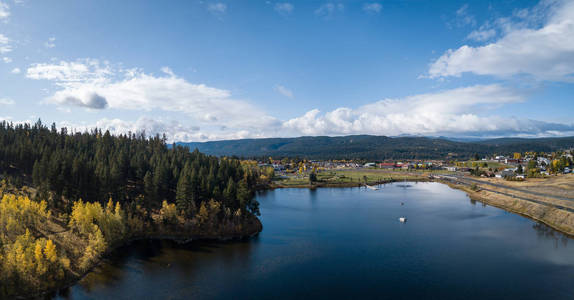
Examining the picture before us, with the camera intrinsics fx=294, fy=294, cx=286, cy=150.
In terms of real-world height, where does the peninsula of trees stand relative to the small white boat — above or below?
above

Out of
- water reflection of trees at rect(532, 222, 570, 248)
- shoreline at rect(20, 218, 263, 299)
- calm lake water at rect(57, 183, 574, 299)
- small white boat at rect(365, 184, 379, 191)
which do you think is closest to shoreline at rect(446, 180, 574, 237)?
water reflection of trees at rect(532, 222, 570, 248)

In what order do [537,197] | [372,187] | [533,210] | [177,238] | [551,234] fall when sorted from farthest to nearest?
[372,187] → [537,197] → [533,210] → [551,234] → [177,238]

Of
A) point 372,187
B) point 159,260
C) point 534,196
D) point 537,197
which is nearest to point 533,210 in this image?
point 537,197

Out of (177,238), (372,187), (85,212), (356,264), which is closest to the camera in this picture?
(356,264)

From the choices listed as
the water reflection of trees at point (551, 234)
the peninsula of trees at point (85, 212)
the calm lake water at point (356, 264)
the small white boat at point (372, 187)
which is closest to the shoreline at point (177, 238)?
the peninsula of trees at point (85, 212)

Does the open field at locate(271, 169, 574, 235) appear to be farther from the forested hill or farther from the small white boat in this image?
the forested hill

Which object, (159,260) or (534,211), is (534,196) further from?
(159,260)

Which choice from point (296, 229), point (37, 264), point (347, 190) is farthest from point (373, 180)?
point (37, 264)
